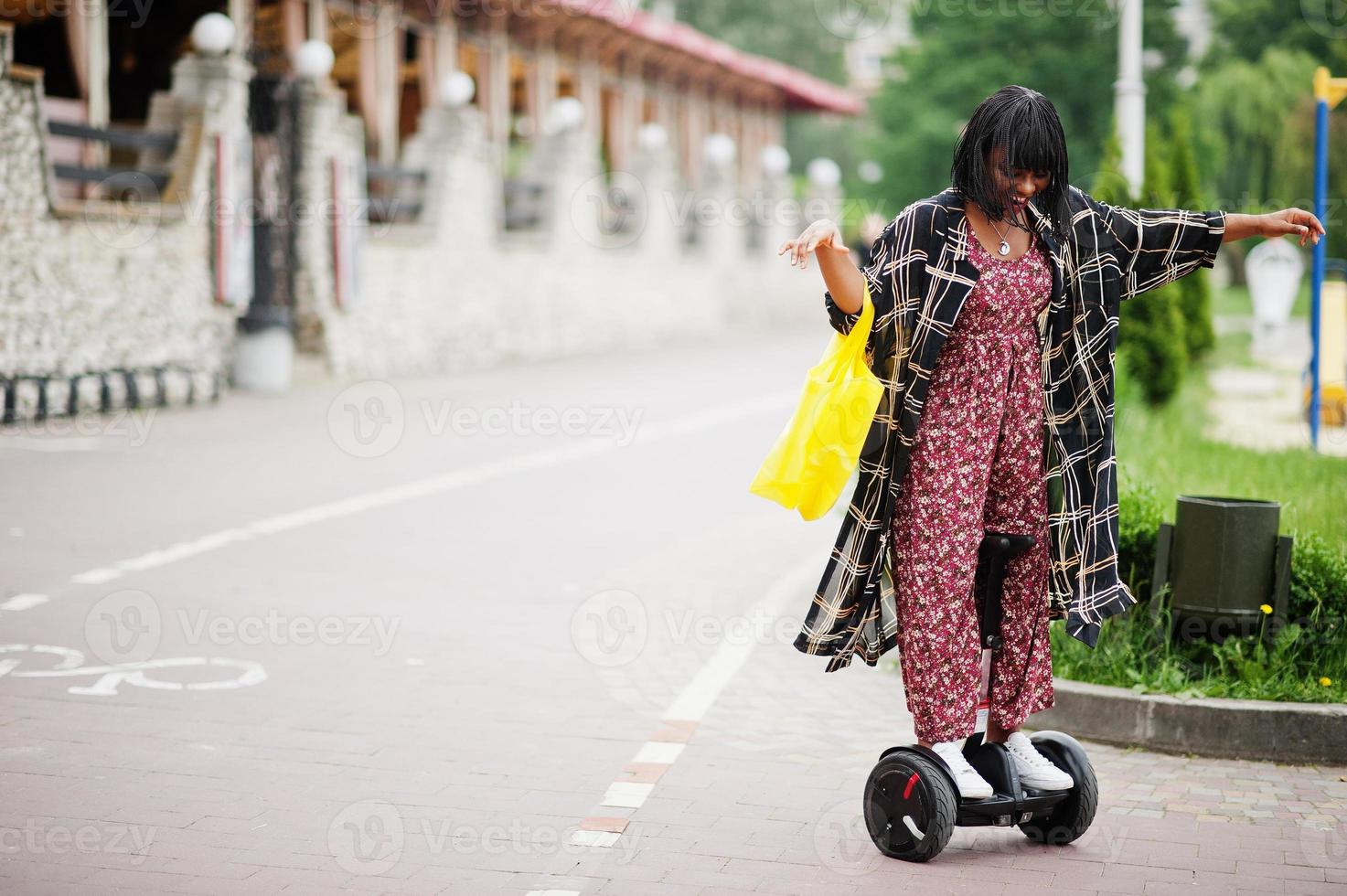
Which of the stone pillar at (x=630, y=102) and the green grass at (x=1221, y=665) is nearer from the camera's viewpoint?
the green grass at (x=1221, y=665)

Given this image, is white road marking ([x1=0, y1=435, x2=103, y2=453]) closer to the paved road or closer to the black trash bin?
the paved road

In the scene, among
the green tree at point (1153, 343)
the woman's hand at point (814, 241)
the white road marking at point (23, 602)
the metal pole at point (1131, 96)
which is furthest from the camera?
the metal pole at point (1131, 96)

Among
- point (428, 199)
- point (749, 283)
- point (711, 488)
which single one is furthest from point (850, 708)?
point (749, 283)

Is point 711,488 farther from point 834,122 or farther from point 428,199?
point 834,122

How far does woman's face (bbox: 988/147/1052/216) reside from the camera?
181 inches

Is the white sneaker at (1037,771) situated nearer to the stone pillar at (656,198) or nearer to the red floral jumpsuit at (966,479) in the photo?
the red floral jumpsuit at (966,479)

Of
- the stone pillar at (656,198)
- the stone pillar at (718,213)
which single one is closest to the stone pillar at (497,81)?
the stone pillar at (656,198)

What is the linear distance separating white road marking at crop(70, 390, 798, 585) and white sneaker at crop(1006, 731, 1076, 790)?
5.53 metres

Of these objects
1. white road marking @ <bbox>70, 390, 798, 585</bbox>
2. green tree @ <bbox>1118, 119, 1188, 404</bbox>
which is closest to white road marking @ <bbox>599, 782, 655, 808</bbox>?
white road marking @ <bbox>70, 390, 798, 585</bbox>

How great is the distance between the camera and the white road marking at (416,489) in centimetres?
937

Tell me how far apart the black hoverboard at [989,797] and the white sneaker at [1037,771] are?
0.9 inches

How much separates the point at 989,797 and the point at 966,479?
90 cm

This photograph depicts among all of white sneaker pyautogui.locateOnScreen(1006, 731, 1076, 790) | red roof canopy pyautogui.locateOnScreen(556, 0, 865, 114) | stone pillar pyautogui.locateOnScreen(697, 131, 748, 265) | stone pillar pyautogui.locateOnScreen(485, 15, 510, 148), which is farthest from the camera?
stone pillar pyautogui.locateOnScreen(697, 131, 748, 265)

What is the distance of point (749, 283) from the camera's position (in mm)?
37875
